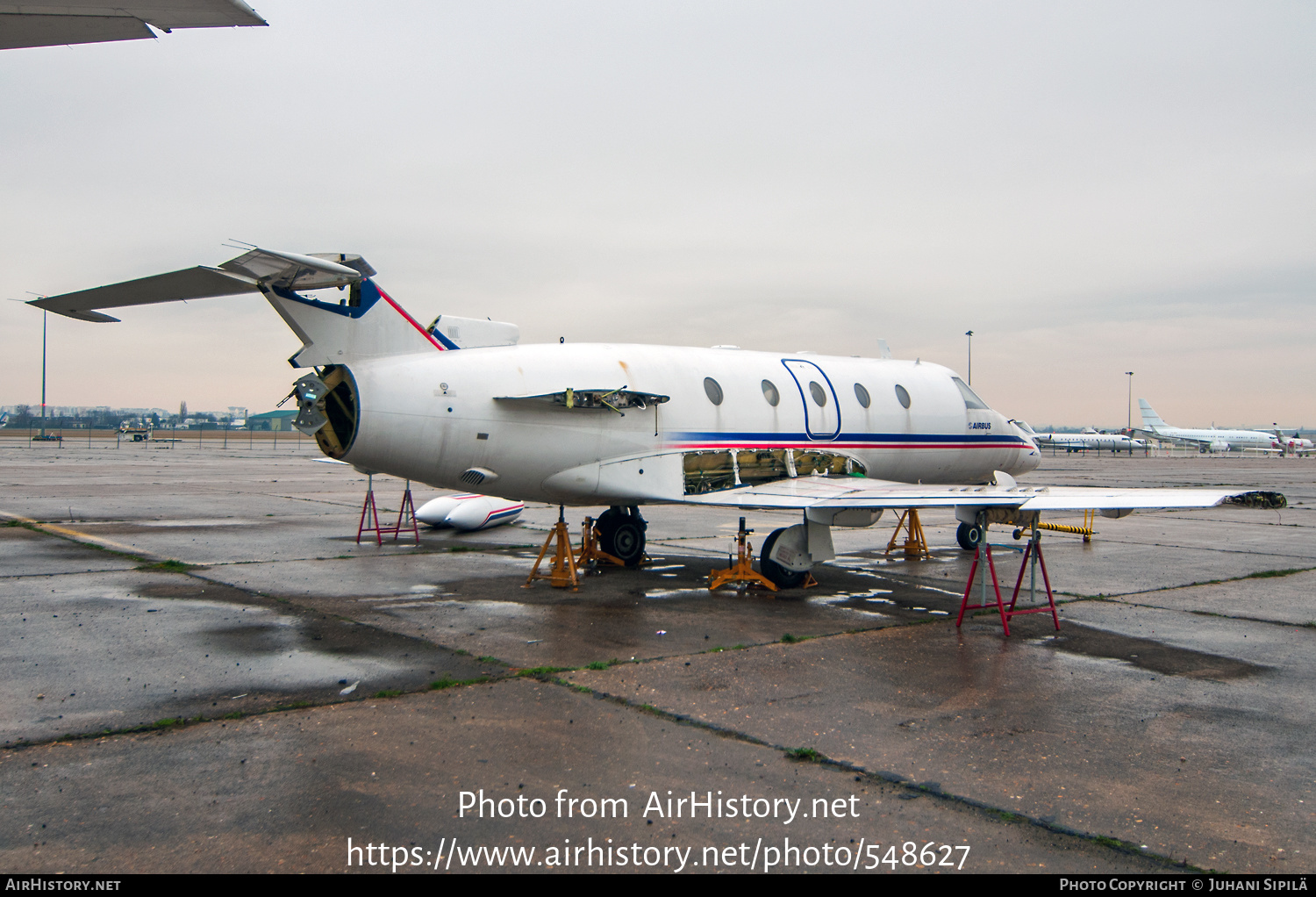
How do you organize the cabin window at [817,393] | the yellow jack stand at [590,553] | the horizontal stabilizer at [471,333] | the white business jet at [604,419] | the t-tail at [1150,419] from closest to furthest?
the white business jet at [604,419] → the horizontal stabilizer at [471,333] → the yellow jack stand at [590,553] → the cabin window at [817,393] → the t-tail at [1150,419]

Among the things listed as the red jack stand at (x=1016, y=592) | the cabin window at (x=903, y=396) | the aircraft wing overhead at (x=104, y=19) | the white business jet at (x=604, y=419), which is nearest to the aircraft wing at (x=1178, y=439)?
the cabin window at (x=903, y=396)

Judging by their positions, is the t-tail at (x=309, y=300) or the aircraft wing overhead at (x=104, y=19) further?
the t-tail at (x=309, y=300)

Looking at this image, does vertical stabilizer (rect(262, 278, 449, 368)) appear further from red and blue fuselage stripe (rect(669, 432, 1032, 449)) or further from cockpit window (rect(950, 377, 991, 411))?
cockpit window (rect(950, 377, 991, 411))

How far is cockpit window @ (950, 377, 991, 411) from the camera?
17062 mm

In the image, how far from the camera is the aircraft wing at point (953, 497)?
9148 mm

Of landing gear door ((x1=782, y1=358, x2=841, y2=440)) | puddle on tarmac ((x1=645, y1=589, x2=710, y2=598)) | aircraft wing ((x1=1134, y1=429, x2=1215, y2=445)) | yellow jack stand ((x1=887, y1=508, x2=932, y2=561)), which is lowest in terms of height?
puddle on tarmac ((x1=645, y1=589, x2=710, y2=598))

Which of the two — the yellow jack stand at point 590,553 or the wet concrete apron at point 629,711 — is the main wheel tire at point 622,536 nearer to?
the yellow jack stand at point 590,553

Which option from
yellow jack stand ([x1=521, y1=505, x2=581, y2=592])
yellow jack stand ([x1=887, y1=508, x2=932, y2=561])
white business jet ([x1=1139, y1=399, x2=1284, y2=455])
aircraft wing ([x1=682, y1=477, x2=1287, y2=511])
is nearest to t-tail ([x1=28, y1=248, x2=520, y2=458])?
yellow jack stand ([x1=521, y1=505, x2=581, y2=592])

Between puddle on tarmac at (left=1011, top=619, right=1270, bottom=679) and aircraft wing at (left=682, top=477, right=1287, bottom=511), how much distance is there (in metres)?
1.45

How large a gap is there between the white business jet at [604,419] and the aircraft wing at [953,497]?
0.03 meters

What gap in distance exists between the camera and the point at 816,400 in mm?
14680

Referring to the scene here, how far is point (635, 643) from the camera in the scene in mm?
9164
